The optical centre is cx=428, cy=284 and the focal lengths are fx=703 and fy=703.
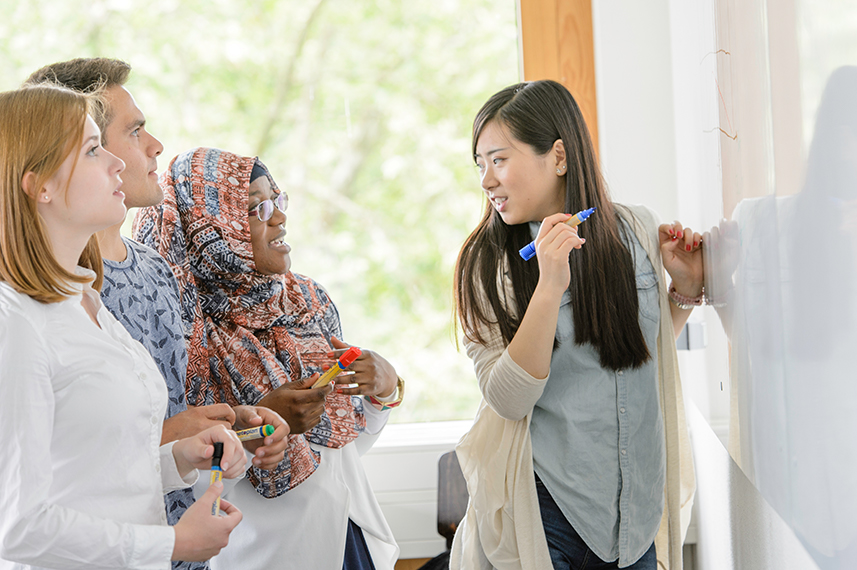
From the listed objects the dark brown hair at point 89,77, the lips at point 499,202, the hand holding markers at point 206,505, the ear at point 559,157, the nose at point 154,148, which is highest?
the dark brown hair at point 89,77

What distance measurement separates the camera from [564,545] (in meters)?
1.24

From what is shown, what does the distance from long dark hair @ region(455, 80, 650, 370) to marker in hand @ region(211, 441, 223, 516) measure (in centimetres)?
50

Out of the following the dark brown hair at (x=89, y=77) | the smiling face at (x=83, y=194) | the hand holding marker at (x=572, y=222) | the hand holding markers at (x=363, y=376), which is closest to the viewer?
the smiling face at (x=83, y=194)

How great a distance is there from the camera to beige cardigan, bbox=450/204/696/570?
1.22 metres

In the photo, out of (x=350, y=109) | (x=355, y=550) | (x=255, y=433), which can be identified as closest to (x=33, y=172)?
(x=255, y=433)

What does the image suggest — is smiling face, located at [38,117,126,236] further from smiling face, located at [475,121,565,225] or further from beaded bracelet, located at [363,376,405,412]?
beaded bracelet, located at [363,376,405,412]

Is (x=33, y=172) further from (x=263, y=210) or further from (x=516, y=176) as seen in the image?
(x=516, y=176)

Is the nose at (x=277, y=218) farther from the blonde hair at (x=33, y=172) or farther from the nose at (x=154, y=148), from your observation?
the blonde hair at (x=33, y=172)

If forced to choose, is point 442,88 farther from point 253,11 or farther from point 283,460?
point 283,460

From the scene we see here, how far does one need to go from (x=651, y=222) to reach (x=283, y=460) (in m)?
0.86

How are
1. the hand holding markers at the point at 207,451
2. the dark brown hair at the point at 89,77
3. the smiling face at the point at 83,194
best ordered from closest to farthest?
the smiling face at the point at 83,194 < the hand holding markers at the point at 207,451 < the dark brown hair at the point at 89,77

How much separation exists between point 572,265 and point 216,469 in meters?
0.71

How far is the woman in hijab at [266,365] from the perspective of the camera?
141 centimetres

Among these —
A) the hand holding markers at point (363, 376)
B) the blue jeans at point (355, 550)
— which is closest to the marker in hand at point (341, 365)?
the hand holding markers at point (363, 376)
